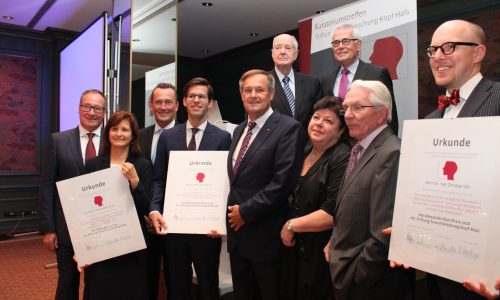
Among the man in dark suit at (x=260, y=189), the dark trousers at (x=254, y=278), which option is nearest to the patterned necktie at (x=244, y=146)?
the man in dark suit at (x=260, y=189)

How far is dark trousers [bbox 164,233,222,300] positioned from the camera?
2396mm

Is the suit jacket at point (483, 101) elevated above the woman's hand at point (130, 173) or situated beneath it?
elevated above

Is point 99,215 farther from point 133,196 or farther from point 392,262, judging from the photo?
point 392,262

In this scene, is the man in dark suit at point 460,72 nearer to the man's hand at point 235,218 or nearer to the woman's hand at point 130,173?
the man's hand at point 235,218

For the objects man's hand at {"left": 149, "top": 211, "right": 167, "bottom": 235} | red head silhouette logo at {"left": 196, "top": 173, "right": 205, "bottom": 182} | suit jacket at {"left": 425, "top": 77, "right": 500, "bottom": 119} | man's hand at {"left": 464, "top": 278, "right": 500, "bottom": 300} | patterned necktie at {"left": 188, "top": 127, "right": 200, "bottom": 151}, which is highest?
suit jacket at {"left": 425, "top": 77, "right": 500, "bottom": 119}

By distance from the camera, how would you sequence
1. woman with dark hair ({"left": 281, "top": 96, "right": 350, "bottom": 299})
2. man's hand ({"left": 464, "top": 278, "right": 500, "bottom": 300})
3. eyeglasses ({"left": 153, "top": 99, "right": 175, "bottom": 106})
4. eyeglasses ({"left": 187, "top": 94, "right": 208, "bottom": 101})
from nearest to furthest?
man's hand ({"left": 464, "top": 278, "right": 500, "bottom": 300}) → woman with dark hair ({"left": 281, "top": 96, "right": 350, "bottom": 299}) → eyeglasses ({"left": 187, "top": 94, "right": 208, "bottom": 101}) → eyeglasses ({"left": 153, "top": 99, "right": 175, "bottom": 106})

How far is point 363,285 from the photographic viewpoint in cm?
161

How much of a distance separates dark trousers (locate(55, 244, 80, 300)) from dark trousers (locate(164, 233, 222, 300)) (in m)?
0.57

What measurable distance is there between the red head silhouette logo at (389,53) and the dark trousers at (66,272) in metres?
2.70

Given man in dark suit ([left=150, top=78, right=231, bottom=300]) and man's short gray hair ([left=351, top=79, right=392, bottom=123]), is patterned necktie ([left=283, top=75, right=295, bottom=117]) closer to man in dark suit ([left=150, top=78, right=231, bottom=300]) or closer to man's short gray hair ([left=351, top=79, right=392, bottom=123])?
man in dark suit ([left=150, top=78, right=231, bottom=300])

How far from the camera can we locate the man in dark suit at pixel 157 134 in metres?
2.66

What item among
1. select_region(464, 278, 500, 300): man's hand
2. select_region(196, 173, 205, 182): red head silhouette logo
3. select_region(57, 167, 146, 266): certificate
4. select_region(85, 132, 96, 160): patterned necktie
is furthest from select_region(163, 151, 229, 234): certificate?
select_region(464, 278, 500, 300): man's hand

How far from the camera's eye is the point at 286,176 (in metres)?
2.07

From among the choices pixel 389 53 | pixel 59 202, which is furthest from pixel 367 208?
pixel 389 53
